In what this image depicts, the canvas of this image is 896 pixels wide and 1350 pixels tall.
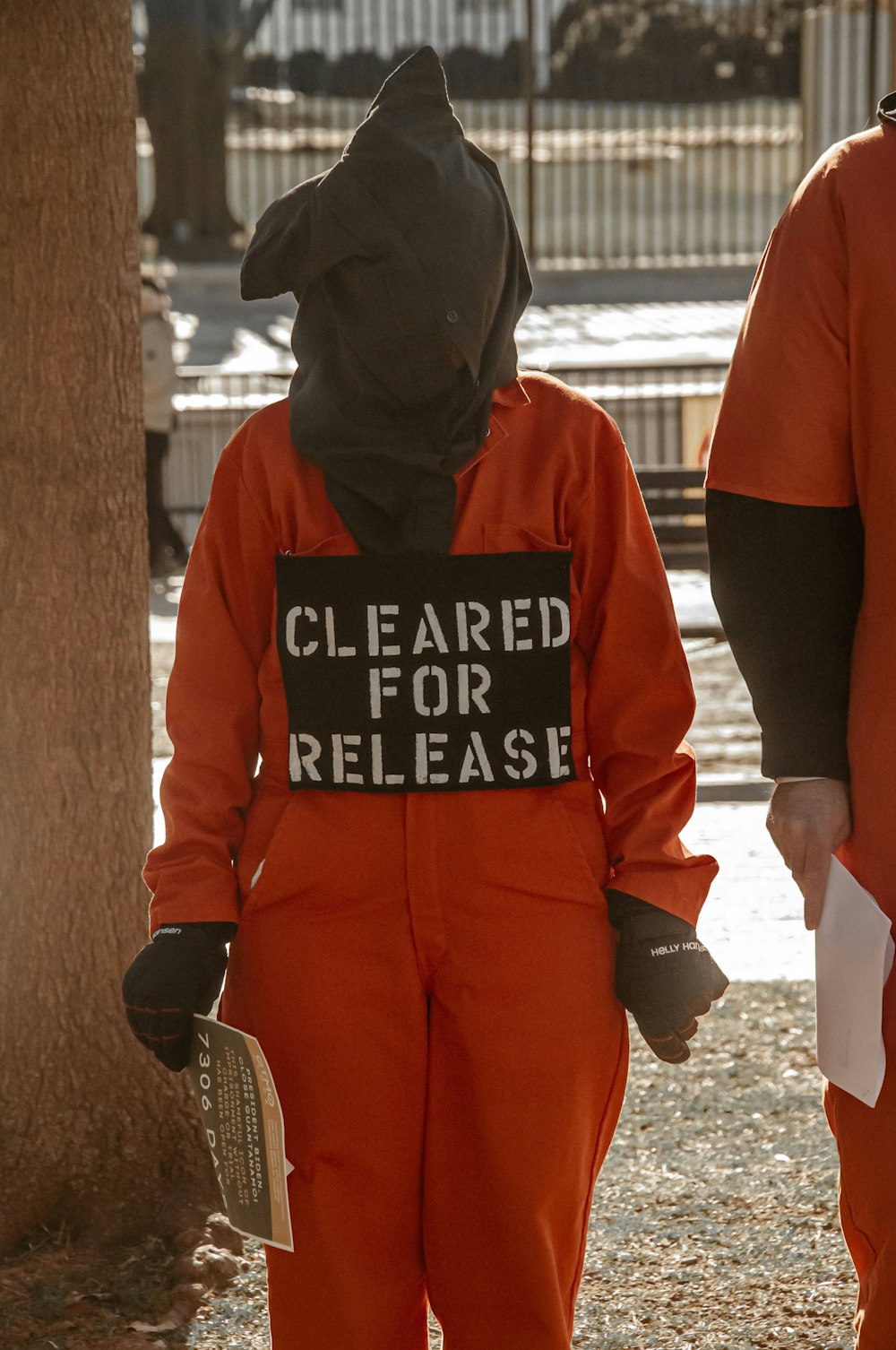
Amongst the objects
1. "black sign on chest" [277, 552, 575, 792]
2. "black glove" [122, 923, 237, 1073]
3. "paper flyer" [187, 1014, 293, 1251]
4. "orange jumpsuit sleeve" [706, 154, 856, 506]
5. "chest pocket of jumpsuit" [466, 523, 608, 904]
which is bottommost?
"paper flyer" [187, 1014, 293, 1251]

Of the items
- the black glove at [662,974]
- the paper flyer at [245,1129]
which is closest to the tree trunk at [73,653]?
the paper flyer at [245,1129]

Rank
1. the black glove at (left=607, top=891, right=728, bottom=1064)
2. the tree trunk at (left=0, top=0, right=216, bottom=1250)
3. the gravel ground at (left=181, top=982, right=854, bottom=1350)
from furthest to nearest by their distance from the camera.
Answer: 1. the tree trunk at (left=0, top=0, right=216, bottom=1250)
2. the gravel ground at (left=181, top=982, right=854, bottom=1350)
3. the black glove at (left=607, top=891, right=728, bottom=1064)

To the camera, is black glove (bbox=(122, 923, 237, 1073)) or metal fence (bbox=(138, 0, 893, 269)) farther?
metal fence (bbox=(138, 0, 893, 269))

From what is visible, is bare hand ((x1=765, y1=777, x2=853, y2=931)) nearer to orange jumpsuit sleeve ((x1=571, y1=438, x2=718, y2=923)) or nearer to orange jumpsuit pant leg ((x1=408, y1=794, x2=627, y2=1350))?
orange jumpsuit sleeve ((x1=571, y1=438, x2=718, y2=923))

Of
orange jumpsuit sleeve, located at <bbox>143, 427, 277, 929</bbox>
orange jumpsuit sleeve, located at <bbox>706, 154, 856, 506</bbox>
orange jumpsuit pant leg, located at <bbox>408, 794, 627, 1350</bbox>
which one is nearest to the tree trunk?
orange jumpsuit sleeve, located at <bbox>143, 427, 277, 929</bbox>

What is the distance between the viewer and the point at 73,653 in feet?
10.9

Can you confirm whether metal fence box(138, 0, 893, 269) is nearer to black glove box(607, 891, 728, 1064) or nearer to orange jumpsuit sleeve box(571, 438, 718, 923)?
orange jumpsuit sleeve box(571, 438, 718, 923)

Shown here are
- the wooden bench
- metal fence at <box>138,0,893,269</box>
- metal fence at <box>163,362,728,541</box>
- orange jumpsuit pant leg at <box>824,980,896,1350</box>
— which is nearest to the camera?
orange jumpsuit pant leg at <box>824,980,896,1350</box>

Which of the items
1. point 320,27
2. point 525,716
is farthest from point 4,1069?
point 320,27

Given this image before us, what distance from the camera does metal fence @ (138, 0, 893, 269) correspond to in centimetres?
2028

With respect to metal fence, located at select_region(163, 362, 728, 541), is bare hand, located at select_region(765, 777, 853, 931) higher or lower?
higher

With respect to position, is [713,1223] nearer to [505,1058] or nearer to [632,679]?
[505,1058]

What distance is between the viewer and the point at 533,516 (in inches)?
89.0

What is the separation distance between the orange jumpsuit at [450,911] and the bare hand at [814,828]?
0.53ft
